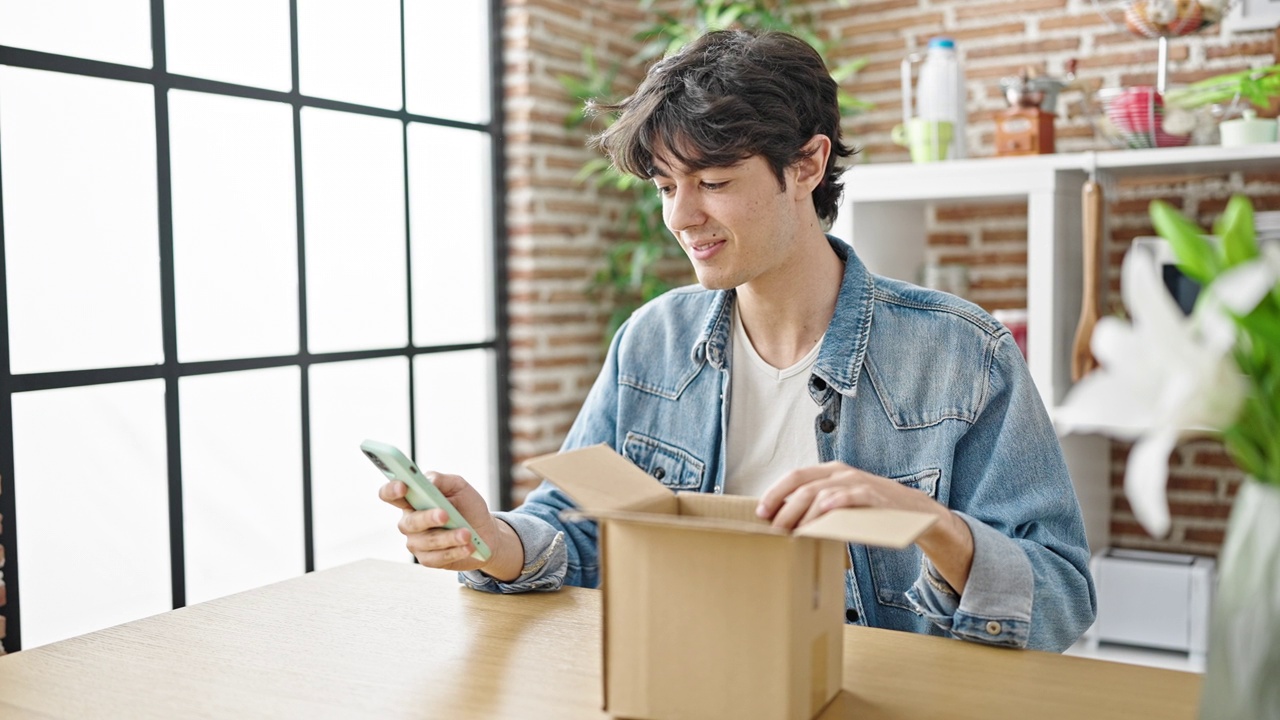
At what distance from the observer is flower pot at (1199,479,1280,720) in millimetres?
681

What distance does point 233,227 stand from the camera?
8.84 feet

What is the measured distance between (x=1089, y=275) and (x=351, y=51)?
78.4 inches

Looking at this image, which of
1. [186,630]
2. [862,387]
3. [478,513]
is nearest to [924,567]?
[862,387]

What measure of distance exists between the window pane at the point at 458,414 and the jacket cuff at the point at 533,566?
182cm

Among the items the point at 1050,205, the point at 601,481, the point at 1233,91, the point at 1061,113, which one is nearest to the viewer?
the point at 601,481

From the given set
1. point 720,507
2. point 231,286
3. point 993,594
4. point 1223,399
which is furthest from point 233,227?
point 1223,399

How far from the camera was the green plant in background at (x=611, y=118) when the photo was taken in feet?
11.4

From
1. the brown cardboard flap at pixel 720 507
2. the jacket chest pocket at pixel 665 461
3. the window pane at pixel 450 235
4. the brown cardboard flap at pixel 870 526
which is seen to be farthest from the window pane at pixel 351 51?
the brown cardboard flap at pixel 870 526

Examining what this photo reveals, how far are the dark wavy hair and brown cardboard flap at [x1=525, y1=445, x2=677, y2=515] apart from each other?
618 mm

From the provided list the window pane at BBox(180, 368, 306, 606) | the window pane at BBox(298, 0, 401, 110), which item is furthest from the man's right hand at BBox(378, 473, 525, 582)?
the window pane at BBox(298, 0, 401, 110)

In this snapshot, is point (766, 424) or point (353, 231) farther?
point (353, 231)

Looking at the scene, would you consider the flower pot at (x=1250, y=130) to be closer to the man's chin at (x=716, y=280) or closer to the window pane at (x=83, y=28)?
the man's chin at (x=716, y=280)

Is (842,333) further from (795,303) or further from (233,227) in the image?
(233,227)

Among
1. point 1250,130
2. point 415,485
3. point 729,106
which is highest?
point 1250,130
